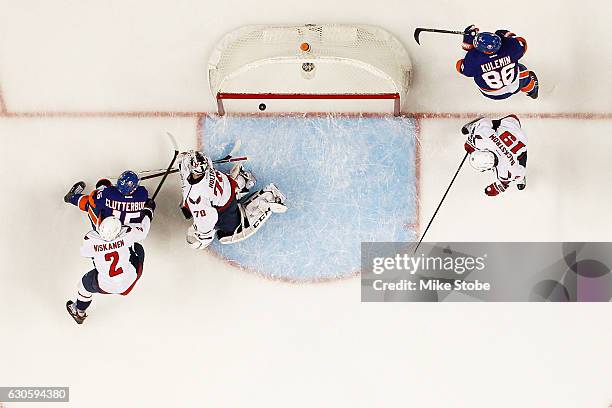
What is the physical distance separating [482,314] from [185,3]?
118 inches

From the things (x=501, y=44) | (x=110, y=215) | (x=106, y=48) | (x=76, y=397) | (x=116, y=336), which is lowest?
(x=76, y=397)

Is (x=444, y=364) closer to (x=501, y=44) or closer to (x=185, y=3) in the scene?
(x=501, y=44)

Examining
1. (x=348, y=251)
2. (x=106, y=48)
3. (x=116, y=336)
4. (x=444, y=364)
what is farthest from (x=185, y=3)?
(x=444, y=364)

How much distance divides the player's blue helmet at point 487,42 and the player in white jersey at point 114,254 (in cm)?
229

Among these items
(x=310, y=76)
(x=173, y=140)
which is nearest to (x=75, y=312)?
(x=173, y=140)

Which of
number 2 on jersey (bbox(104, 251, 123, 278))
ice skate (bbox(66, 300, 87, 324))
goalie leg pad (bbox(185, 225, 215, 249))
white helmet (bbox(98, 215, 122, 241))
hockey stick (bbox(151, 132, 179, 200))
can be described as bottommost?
ice skate (bbox(66, 300, 87, 324))

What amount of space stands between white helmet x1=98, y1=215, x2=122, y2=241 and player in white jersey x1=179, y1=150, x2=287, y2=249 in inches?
17.1

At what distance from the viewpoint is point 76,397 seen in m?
5.14

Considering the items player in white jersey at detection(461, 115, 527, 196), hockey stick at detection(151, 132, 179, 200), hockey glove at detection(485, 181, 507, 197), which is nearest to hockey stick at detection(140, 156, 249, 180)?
hockey stick at detection(151, 132, 179, 200)

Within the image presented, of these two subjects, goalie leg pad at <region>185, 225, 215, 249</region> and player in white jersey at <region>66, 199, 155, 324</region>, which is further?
goalie leg pad at <region>185, 225, 215, 249</region>

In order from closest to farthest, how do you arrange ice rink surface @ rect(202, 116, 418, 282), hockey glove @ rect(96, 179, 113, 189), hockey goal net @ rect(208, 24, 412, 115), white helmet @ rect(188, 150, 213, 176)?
white helmet @ rect(188, 150, 213, 176) < hockey goal net @ rect(208, 24, 412, 115) < hockey glove @ rect(96, 179, 113, 189) < ice rink surface @ rect(202, 116, 418, 282)

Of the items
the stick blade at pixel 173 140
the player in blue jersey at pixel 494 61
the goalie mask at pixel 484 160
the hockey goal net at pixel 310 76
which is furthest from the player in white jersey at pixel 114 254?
the player in blue jersey at pixel 494 61

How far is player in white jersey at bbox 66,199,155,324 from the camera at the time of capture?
4469mm

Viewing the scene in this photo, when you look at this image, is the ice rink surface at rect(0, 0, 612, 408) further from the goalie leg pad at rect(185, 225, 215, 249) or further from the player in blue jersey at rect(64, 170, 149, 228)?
the player in blue jersey at rect(64, 170, 149, 228)
